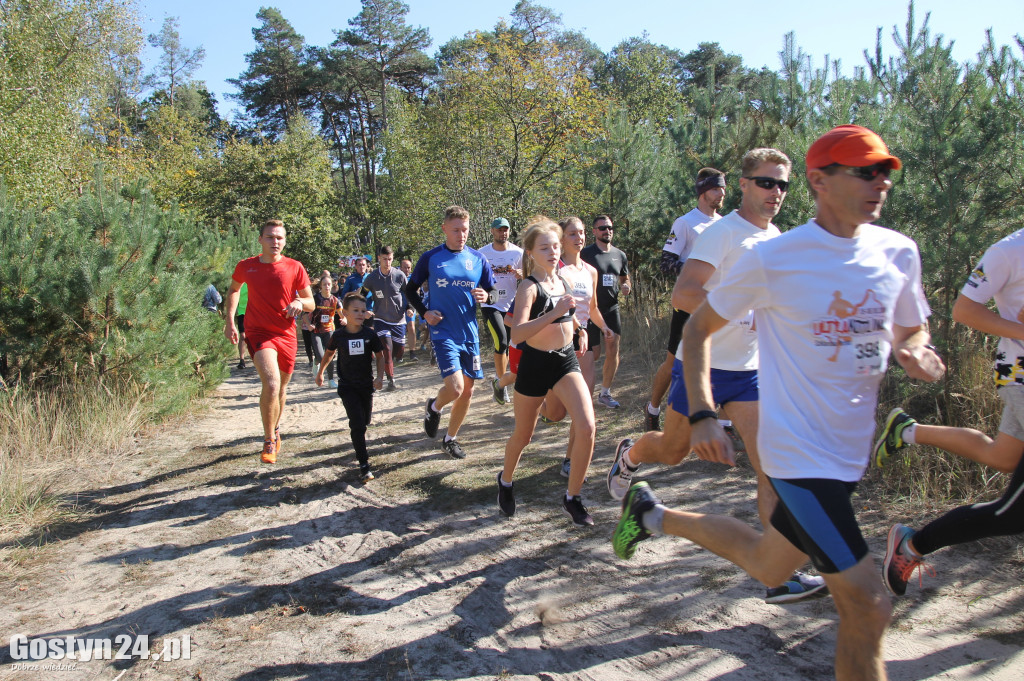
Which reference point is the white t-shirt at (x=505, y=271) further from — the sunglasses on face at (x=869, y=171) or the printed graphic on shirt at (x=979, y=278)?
the sunglasses on face at (x=869, y=171)

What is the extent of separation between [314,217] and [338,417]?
20708mm

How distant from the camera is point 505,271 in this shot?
797 cm

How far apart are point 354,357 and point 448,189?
13009 millimetres

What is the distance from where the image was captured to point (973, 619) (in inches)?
120

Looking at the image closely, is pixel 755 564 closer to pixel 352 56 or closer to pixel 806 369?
pixel 806 369

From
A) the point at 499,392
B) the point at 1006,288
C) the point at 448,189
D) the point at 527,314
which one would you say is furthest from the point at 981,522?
the point at 448,189

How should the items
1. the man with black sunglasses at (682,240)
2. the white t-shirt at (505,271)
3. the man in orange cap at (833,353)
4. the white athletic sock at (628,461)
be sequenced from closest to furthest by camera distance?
the man in orange cap at (833,353) → the white athletic sock at (628,461) → the man with black sunglasses at (682,240) → the white t-shirt at (505,271)

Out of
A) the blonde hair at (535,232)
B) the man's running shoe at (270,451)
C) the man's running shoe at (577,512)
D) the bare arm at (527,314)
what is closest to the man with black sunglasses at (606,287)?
the blonde hair at (535,232)

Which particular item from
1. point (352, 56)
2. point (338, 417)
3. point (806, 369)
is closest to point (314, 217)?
point (352, 56)

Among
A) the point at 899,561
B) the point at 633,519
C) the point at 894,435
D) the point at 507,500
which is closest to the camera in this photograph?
the point at 633,519

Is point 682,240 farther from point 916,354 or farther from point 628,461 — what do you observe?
point 916,354

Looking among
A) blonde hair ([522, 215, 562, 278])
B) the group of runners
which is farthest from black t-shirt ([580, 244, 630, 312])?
blonde hair ([522, 215, 562, 278])
